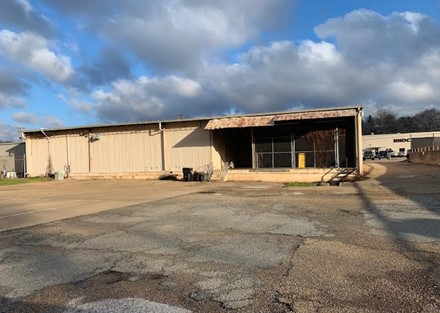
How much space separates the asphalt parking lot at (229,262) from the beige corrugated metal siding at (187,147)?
17191 mm

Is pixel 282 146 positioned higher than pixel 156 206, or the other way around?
pixel 282 146

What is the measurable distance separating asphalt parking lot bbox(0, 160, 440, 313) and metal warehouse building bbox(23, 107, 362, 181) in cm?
1414

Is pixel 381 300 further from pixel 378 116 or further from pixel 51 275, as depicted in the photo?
pixel 378 116

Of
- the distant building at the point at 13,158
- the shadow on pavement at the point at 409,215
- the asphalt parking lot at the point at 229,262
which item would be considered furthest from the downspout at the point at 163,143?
the asphalt parking lot at the point at 229,262

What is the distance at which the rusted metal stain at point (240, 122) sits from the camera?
26225 mm

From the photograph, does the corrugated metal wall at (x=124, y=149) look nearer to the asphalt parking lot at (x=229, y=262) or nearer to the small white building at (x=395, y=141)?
the asphalt parking lot at (x=229, y=262)

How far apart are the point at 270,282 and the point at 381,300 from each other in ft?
4.38

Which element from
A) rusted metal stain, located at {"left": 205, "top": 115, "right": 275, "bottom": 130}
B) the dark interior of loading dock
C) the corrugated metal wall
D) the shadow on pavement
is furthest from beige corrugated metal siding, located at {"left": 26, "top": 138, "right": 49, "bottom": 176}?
the shadow on pavement

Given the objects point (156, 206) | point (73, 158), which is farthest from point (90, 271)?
point (73, 158)

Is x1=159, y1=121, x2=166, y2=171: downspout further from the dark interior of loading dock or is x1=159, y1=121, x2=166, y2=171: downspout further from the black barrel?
the dark interior of loading dock

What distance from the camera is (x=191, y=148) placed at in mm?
29297

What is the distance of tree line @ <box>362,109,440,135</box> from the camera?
13710 cm

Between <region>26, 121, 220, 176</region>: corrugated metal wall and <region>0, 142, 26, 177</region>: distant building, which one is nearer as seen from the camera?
<region>26, 121, 220, 176</region>: corrugated metal wall

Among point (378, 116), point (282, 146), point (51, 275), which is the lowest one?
point (51, 275)
